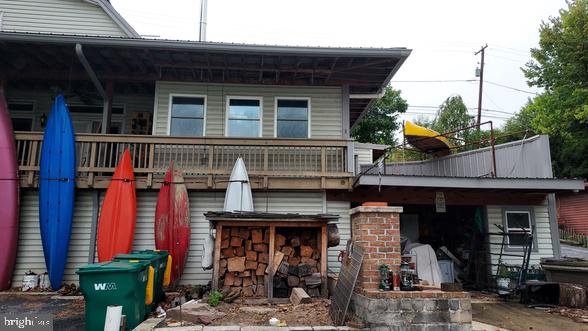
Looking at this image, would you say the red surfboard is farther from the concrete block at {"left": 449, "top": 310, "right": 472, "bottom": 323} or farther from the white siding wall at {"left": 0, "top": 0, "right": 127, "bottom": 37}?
the concrete block at {"left": 449, "top": 310, "right": 472, "bottom": 323}

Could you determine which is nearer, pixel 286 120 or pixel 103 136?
pixel 103 136

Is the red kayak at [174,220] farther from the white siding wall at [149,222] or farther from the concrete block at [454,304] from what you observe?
the concrete block at [454,304]

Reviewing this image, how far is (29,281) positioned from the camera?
25.0 feet

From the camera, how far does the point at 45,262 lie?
311 inches

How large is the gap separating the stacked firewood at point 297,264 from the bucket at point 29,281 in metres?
5.05

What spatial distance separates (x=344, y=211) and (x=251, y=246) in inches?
111

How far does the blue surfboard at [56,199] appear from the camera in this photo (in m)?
7.68

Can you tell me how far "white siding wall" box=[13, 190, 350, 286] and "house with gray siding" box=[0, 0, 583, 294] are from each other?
0.02 m

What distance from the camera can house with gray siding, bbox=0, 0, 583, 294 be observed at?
320 inches

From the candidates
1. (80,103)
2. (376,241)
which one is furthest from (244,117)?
(376,241)

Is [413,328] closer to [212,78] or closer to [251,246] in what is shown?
[251,246]

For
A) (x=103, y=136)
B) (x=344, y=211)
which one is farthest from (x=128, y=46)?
(x=344, y=211)

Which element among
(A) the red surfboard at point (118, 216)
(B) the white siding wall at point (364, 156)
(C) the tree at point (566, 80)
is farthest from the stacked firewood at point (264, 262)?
(C) the tree at point (566, 80)
